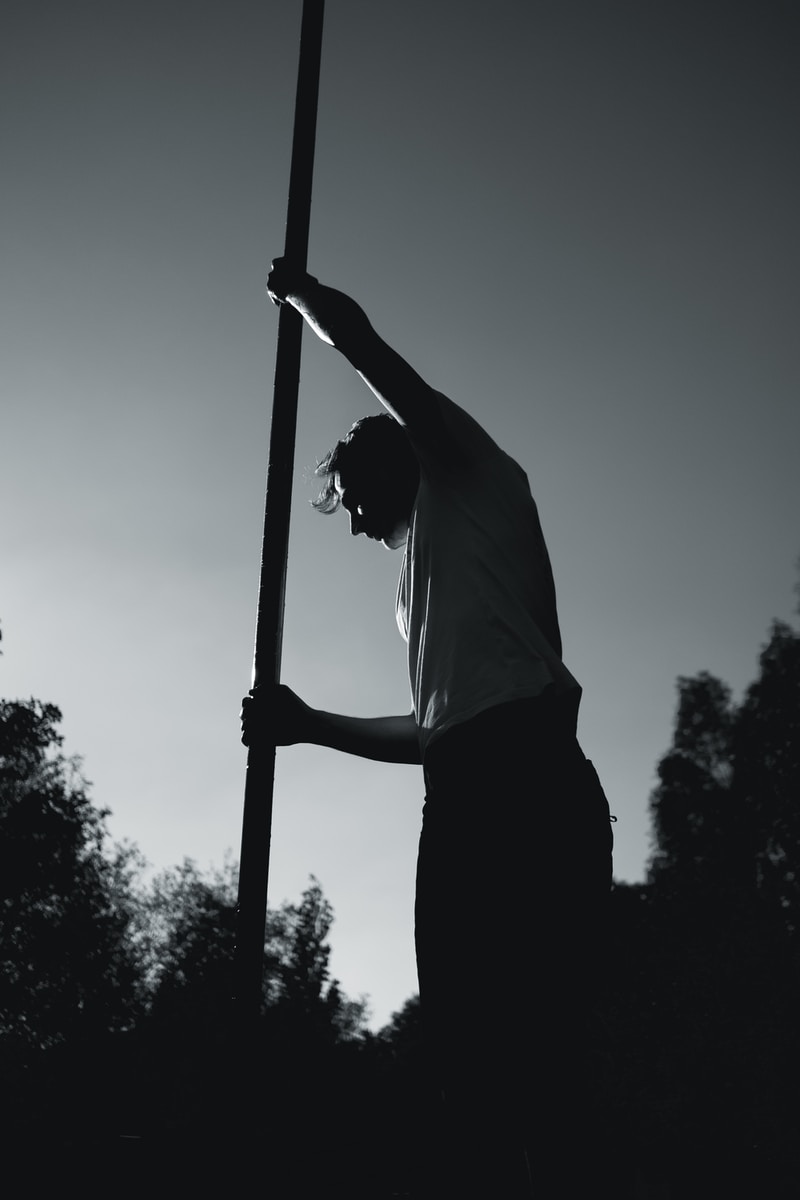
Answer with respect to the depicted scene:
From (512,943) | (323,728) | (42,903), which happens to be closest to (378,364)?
(323,728)

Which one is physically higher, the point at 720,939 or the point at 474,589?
the point at 720,939

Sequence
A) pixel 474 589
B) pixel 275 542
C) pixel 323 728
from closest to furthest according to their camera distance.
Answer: pixel 474 589 < pixel 275 542 < pixel 323 728

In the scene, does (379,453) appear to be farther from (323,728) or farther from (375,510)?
(323,728)

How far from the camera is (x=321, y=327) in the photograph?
7.63 ft

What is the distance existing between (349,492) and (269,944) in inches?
2072

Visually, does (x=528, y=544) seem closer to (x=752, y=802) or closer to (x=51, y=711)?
(x=51, y=711)

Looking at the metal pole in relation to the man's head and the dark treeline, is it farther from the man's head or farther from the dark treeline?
the dark treeline

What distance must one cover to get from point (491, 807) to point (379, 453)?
1.10 m

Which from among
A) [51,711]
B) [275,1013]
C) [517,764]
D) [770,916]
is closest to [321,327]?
[517,764]

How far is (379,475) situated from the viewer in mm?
2520

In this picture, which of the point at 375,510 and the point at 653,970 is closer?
the point at 375,510

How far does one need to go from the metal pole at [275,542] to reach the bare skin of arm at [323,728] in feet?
0.17

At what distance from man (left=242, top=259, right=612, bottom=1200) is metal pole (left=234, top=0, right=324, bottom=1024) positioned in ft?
0.47

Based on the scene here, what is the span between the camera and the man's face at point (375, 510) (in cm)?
253
